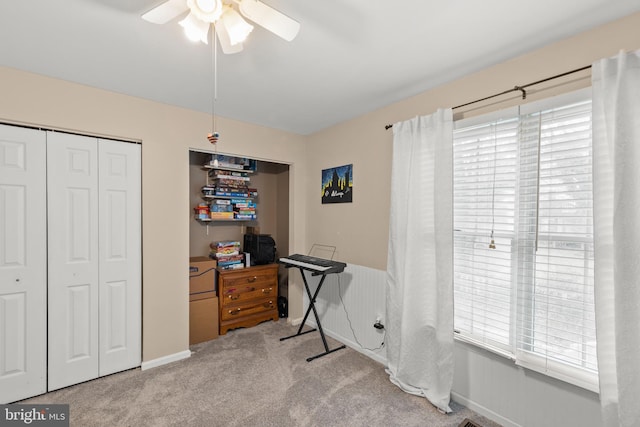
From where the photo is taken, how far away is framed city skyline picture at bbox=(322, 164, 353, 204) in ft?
10.0

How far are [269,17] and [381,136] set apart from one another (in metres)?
1.71

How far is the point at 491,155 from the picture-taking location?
196 cm

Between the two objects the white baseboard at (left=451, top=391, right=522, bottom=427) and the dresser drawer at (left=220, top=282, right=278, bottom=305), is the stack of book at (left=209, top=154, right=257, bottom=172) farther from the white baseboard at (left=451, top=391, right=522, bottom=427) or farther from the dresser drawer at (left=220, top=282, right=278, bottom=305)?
the white baseboard at (left=451, top=391, right=522, bottom=427)

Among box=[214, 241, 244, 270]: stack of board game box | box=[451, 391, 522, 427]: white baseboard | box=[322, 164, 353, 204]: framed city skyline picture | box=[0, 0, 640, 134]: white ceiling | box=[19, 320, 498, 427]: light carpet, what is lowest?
box=[19, 320, 498, 427]: light carpet

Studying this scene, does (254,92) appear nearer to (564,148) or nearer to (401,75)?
(401,75)

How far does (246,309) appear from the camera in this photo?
350 cm

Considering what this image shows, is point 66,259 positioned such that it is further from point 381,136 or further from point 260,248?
point 381,136

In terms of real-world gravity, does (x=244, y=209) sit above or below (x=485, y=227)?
above

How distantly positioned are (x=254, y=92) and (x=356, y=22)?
1.15m

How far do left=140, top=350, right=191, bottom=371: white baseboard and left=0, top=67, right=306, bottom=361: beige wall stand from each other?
0.03 metres

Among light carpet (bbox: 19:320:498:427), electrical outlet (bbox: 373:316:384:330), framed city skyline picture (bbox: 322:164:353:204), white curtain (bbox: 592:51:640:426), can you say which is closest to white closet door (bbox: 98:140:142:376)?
light carpet (bbox: 19:320:498:427)

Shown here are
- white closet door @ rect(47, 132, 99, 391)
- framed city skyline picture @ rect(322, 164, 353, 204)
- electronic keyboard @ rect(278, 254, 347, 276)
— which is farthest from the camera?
framed city skyline picture @ rect(322, 164, 353, 204)

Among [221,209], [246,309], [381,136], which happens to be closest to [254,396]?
[246,309]

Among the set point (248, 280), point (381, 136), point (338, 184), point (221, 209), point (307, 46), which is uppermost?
point (307, 46)
